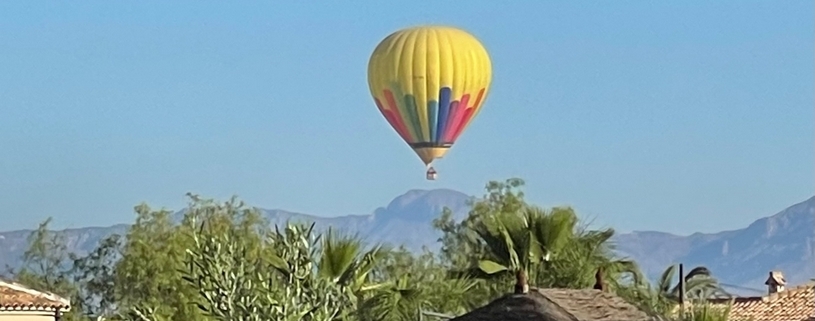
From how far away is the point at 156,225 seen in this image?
61344mm

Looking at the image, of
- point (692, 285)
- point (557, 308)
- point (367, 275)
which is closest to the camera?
point (557, 308)

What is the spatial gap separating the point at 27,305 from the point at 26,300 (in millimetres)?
137

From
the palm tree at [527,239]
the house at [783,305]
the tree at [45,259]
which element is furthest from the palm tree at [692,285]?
the tree at [45,259]

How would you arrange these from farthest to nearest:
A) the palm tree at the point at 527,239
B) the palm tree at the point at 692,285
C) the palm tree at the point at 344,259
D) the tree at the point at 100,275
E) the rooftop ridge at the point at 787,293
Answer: the tree at the point at 100,275 < the rooftop ridge at the point at 787,293 < the palm tree at the point at 692,285 < the palm tree at the point at 527,239 < the palm tree at the point at 344,259

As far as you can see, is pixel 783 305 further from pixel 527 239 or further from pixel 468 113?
pixel 527 239

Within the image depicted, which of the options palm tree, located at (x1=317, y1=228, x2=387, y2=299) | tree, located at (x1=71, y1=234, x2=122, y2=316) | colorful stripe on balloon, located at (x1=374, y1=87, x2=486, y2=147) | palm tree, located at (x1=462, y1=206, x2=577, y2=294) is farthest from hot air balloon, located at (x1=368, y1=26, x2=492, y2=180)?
palm tree, located at (x1=317, y1=228, x2=387, y2=299)

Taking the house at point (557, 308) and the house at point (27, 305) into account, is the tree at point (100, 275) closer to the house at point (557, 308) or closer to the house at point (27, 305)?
the house at point (27, 305)

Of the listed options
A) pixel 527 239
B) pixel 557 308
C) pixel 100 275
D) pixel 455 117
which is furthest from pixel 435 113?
pixel 557 308

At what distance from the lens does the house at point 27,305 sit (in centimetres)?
4575

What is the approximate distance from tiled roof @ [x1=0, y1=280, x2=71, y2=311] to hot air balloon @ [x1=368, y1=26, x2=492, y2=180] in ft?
67.6

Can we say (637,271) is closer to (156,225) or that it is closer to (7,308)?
(7,308)

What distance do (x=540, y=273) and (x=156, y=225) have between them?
32.6 metres

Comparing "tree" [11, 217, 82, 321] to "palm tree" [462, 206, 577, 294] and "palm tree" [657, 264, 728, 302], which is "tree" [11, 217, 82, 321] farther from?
"palm tree" [462, 206, 577, 294]

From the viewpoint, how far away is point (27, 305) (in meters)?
45.8
